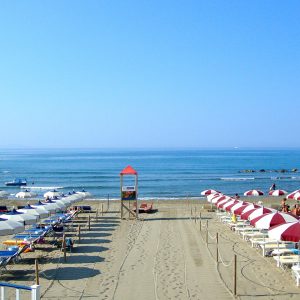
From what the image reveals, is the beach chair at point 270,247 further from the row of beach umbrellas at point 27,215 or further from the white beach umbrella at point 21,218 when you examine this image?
the white beach umbrella at point 21,218

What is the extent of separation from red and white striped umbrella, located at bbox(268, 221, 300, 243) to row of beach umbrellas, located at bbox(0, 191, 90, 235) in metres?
7.40

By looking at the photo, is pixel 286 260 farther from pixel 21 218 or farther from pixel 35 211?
pixel 35 211

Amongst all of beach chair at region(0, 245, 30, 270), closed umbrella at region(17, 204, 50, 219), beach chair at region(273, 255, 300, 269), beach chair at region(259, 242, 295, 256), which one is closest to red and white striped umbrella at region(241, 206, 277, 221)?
beach chair at region(259, 242, 295, 256)

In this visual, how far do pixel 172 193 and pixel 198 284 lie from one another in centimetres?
3752

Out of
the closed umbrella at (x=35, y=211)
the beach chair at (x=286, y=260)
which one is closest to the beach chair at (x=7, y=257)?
the closed umbrella at (x=35, y=211)

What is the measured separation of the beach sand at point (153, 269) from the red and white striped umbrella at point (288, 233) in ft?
3.95

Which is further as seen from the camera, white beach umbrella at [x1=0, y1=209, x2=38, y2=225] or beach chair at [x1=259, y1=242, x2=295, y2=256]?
white beach umbrella at [x1=0, y1=209, x2=38, y2=225]

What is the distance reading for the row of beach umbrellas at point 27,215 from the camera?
1315 centimetres

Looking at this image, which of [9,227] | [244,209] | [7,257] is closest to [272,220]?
[244,209]

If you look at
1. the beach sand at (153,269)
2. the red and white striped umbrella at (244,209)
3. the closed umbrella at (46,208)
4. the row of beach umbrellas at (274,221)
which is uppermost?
the row of beach umbrellas at (274,221)

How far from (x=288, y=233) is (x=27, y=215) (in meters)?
9.21

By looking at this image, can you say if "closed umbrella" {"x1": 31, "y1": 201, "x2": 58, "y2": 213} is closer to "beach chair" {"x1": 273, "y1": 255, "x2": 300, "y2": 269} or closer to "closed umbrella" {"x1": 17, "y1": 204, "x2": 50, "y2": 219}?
"closed umbrella" {"x1": 17, "y1": 204, "x2": 50, "y2": 219}

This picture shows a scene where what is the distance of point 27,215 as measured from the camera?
16203 millimetres

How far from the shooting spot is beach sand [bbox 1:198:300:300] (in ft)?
36.3
